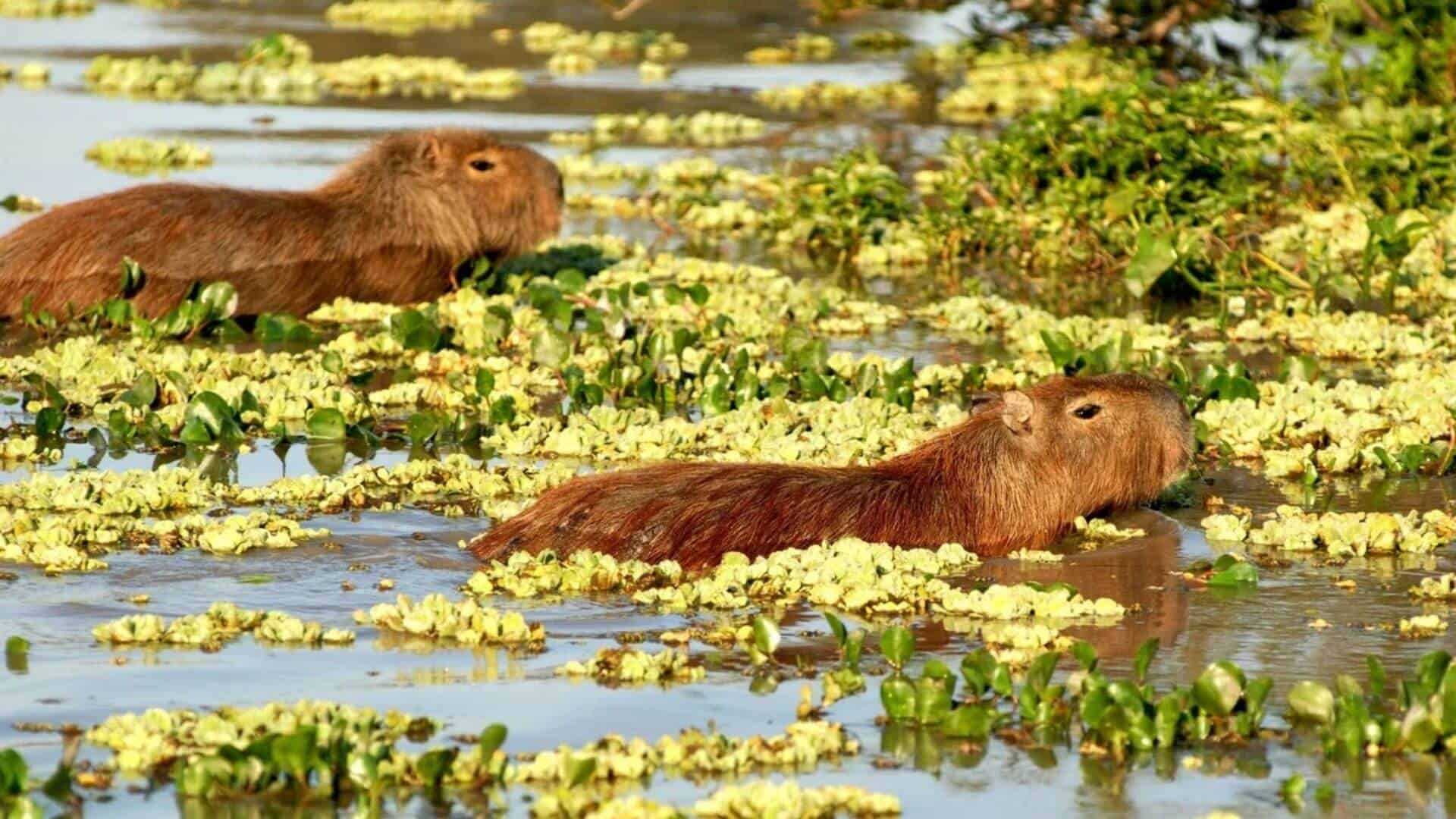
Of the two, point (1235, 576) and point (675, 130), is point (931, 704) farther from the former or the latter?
point (675, 130)

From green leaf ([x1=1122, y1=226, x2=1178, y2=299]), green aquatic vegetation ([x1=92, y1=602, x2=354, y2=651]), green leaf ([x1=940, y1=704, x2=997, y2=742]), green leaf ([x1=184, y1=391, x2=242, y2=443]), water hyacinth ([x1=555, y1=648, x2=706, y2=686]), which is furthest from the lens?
green leaf ([x1=1122, y1=226, x2=1178, y2=299])

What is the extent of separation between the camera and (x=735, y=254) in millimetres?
11906

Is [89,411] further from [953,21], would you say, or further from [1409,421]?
[953,21]

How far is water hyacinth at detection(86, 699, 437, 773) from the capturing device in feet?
15.2

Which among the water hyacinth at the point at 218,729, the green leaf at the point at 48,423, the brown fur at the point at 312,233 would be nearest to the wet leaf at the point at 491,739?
the water hyacinth at the point at 218,729

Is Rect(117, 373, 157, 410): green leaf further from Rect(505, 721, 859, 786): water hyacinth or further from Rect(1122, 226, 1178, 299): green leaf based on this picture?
Rect(1122, 226, 1178, 299): green leaf

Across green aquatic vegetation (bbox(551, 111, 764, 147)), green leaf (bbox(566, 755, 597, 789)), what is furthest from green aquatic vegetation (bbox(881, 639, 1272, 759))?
green aquatic vegetation (bbox(551, 111, 764, 147))

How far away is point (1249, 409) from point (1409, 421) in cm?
53

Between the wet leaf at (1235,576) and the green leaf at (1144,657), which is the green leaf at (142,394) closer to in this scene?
the wet leaf at (1235,576)

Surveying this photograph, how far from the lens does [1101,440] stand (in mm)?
6930

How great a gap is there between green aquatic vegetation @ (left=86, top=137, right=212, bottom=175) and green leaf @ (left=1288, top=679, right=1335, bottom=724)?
384 inches

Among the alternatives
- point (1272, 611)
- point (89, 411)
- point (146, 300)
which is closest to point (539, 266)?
point (146, 300)

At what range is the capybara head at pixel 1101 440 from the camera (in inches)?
271

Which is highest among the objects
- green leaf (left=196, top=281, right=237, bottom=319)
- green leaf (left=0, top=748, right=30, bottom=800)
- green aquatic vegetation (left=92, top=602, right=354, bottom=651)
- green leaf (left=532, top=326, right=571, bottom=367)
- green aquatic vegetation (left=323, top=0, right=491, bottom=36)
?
green leaf (left=0, top=748, right=30, bottom=800)
